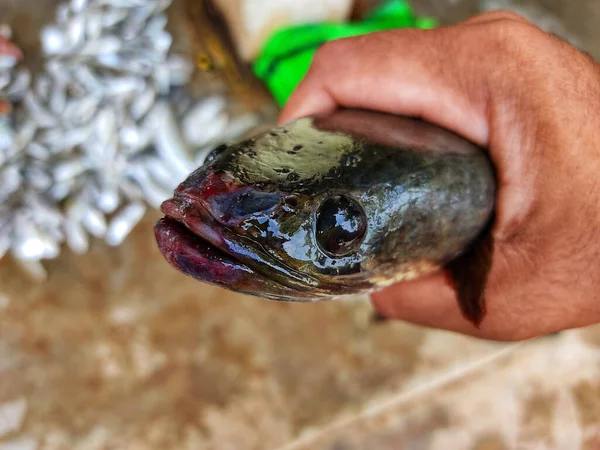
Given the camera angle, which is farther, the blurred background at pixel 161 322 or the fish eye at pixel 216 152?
the blurred background at pixel 161 322

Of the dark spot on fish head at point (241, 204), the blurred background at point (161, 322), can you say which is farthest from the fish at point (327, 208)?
the blurred background at point (161, 322)

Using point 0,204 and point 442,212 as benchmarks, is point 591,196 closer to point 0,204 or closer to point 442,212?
point 442,212

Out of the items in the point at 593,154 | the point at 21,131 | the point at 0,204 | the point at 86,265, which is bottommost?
the point at 86,265

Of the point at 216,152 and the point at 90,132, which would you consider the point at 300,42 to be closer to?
the point at 90,132

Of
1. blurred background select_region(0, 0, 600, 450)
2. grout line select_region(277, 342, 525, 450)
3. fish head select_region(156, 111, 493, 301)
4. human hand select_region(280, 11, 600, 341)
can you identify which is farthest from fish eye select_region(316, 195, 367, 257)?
grout line select_region(277, 342, 525, 450)

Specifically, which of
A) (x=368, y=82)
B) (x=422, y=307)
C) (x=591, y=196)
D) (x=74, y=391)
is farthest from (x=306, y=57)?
(x=74, y=391)

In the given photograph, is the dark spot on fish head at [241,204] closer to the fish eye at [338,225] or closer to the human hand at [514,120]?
the fish eye at [338,225]

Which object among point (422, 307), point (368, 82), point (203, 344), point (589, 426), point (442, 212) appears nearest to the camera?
point (442, 212)
